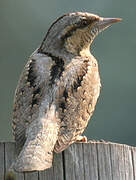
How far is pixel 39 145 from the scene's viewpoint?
6082 millimetres

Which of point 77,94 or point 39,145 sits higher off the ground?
point 77,94

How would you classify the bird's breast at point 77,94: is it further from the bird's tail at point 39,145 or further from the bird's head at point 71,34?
the bird's head at point 71,34

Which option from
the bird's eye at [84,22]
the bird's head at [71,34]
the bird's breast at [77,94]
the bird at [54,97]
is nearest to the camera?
the bird at [54,97]

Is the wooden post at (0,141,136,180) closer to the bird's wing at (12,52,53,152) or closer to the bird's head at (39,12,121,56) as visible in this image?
the bird's wing at (12,52,53,152)

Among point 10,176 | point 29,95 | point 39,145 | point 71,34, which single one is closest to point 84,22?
point 71,34

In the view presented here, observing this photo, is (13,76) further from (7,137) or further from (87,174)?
(87,174)

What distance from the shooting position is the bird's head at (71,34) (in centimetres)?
746

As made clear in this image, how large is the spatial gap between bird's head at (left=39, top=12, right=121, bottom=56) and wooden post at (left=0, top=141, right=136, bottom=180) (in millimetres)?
1482

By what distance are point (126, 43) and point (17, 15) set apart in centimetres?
159

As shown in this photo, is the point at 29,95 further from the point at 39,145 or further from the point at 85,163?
the point at 85,163

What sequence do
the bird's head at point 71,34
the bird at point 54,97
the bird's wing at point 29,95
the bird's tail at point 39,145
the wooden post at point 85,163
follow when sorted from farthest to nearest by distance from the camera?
the bird's head at point 71,34
the bird's wing at point 29,95
the bird at point 54,97
the wooden post at point 85,163
the bird's tail at point 39,145

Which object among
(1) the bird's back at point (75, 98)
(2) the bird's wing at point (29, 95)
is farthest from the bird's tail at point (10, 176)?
(1) the bird's back at point (75, 98)

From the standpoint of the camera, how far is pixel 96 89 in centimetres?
709

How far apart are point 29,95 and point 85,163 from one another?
0.79 metres
